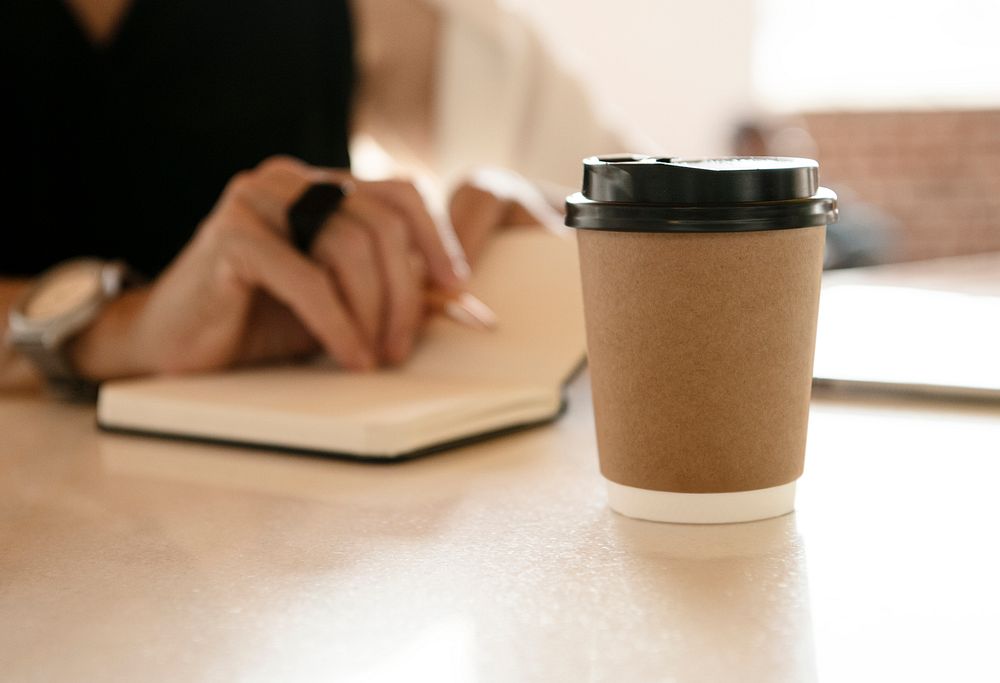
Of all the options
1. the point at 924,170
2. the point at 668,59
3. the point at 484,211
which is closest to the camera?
the point at 484,211

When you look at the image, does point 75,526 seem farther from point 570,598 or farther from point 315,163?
point 315,163

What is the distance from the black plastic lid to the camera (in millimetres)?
368

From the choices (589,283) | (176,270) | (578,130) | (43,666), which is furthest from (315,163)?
(43,666)

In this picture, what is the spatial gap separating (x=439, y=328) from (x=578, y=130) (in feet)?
2.05

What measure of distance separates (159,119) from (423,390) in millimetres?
780

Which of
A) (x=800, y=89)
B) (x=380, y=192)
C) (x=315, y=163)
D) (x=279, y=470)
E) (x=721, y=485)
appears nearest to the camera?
(x=721, y=485)

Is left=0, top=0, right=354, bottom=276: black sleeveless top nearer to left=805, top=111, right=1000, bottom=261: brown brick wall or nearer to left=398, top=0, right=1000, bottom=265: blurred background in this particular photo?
left=398, top=0, right=1000, bottom=265: blurred background

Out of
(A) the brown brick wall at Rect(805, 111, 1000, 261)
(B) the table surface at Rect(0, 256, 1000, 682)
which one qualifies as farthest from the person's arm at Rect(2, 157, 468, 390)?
(A) the brown brick wall at Rect(805, 111, 1000, 261)

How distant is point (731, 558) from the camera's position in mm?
381

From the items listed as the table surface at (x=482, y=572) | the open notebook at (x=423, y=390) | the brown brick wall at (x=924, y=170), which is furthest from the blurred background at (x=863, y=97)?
the table surface at (x=482, y=572)

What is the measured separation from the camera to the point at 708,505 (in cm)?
41

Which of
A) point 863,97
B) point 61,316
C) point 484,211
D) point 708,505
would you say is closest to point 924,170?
point 863,97

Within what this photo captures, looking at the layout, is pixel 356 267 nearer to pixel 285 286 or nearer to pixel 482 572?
pixel 285 286

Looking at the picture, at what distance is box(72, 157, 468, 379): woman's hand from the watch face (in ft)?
0.12
